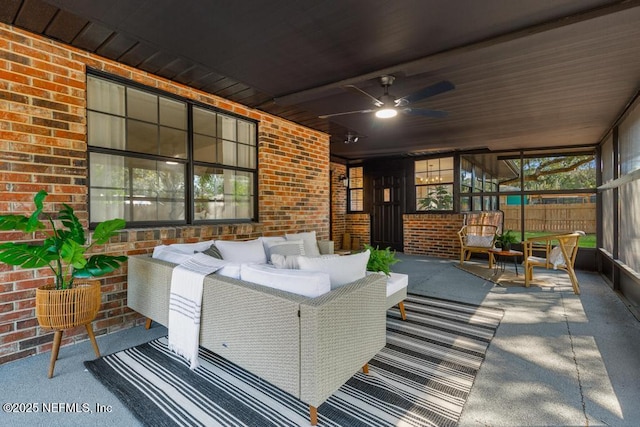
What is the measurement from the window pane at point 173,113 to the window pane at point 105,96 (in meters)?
0.39

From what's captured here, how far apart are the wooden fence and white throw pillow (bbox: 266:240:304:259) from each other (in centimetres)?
537

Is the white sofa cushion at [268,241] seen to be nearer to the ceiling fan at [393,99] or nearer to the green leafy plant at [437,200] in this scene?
the ceiling fan at [393,99]

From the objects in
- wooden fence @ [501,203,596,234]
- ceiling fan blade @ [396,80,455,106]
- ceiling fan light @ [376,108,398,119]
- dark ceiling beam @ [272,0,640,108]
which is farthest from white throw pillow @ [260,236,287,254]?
wooden fence @ [501,203,596,234]

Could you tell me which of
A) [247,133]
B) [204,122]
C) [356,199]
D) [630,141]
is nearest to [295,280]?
[204,122]

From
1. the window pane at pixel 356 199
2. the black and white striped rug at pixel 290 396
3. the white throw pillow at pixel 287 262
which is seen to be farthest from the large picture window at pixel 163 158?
the window pane at pixel 356 199

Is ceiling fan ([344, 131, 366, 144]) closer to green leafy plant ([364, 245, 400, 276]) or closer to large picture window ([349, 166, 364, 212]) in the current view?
green leafy plant ([364, 245, 400, 276])

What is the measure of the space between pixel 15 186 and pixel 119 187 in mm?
786

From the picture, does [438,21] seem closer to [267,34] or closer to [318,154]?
[267,34]

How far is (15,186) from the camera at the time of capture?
2.34 m

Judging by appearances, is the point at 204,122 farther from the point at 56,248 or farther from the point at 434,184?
the point at 434,184

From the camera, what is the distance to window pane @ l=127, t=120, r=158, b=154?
Result: 3.10m

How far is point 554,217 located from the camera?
21.1 feet

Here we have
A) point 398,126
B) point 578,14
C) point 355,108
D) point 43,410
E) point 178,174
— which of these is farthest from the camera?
point 398,126

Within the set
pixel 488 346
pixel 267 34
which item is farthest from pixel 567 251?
pixel 267 34
